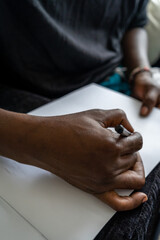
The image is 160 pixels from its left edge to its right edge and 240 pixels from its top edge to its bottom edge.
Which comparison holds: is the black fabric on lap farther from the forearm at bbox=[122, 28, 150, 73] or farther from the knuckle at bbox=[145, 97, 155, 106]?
the forearm at bbox=[122, 28, 150, 73]

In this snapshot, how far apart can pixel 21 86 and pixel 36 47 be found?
149mm

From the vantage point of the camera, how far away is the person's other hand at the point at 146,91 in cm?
60

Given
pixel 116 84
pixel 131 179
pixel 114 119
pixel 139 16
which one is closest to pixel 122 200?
pixel 131 179

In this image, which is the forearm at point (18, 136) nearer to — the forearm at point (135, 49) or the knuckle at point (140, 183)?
the knuckle at point (140, 183)

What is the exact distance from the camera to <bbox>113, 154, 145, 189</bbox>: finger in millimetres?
366

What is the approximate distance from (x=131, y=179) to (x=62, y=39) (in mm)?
478

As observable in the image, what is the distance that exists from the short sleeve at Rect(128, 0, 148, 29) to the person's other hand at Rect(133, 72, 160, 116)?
0.97 ft

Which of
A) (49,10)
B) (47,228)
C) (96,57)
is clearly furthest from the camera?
(96,57)

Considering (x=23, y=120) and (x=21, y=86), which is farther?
(x=21, y=86)

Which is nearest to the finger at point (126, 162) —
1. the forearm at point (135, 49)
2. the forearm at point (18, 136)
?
the forearm at point (18, 136)

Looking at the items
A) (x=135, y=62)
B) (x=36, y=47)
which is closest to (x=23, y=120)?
(x=36, y=47)

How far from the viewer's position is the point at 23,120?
1.31 feet

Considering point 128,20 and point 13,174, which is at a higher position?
point 128,20

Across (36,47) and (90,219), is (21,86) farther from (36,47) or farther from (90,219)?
(90,219)
